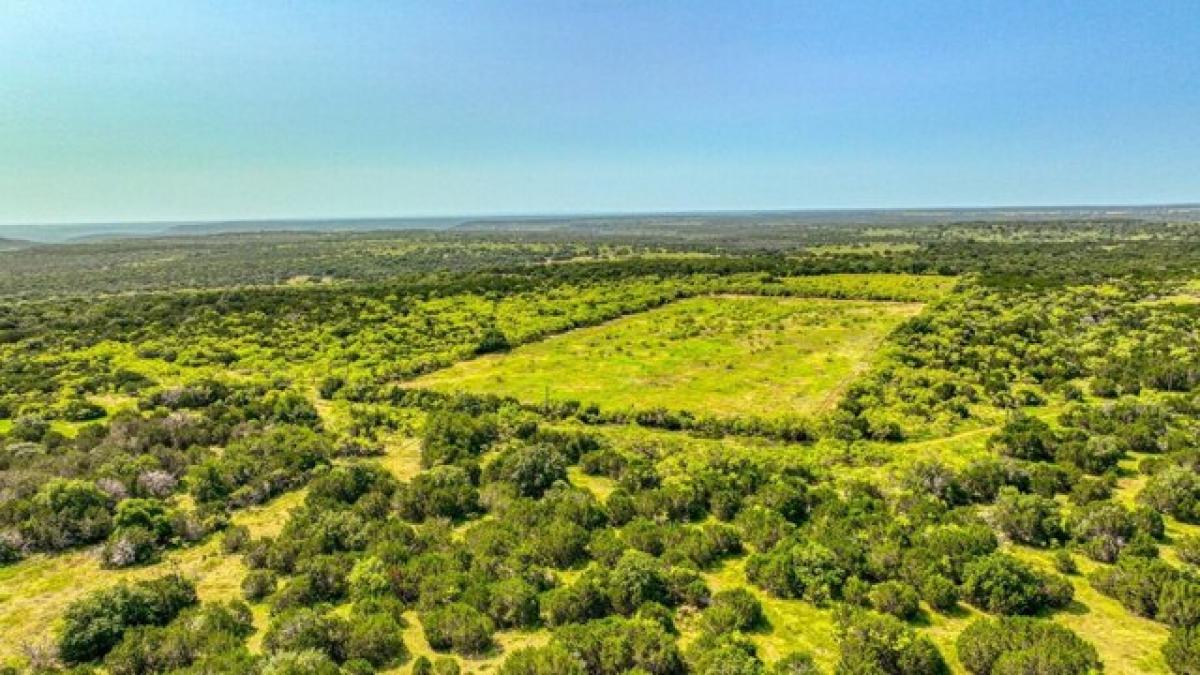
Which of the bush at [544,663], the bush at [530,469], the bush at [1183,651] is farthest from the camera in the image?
the bush at [530,469]

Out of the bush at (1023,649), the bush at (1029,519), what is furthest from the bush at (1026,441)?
the bush at (1023,649)

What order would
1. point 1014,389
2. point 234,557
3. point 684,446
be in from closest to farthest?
point 234,557 → point 684,446 → point 1014,389

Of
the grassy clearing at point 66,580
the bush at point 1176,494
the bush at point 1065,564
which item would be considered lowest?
the grassy clearing at point 66,580

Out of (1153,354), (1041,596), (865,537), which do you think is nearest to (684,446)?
(865,537)

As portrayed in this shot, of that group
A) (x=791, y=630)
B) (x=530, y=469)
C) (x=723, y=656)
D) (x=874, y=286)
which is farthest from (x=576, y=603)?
(x=874, y=286)

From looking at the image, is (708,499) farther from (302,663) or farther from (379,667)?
(302,663)

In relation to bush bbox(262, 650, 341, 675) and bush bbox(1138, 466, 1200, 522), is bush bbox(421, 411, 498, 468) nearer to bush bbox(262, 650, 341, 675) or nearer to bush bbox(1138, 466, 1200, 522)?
bush bbox(262, 650, 341, 675)

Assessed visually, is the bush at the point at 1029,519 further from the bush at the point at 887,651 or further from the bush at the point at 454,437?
the bush at the point at 454,437
